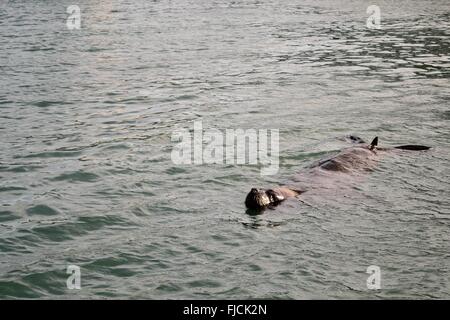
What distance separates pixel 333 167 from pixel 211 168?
2358 millimetres

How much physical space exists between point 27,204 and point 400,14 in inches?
1096

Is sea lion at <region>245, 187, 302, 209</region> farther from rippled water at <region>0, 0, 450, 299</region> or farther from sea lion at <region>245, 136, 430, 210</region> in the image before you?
rippled water at <region>0, 0, 450, 299</region>

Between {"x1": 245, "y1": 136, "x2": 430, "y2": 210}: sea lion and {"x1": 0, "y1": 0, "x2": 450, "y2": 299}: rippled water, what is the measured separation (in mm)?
257

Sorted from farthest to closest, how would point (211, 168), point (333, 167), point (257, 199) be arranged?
point (211, 168) → point (333, 167) → point (257, 199)

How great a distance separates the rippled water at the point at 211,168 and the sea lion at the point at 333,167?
26 cm

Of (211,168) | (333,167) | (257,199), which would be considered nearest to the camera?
(257,199)

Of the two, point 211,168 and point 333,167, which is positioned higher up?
point 333,167

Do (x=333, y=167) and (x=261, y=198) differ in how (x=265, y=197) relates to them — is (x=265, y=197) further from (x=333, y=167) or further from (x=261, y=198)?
(x=333, y=167)

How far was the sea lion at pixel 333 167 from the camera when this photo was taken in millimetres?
9617

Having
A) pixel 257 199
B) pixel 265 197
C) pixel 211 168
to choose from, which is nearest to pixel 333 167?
pixel 265 197

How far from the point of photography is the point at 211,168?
12.0m

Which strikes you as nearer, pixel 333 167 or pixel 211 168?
pixel 333 167

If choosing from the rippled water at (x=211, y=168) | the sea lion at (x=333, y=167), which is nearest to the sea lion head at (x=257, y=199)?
the sea lion at (x=333, y=167)
